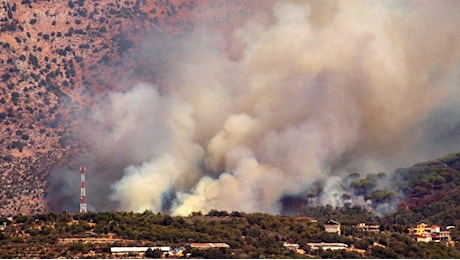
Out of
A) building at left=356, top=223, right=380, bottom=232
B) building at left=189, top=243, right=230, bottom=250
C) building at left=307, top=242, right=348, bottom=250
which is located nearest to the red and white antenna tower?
building at left=189, top=243, right=230, bottom=250

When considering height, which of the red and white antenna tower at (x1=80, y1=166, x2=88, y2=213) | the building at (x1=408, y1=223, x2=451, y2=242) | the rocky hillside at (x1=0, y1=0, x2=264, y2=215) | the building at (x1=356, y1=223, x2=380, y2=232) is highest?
the rocky hillside at (x1=0, y1=0, x2=264, y2=215)

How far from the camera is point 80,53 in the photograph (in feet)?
579

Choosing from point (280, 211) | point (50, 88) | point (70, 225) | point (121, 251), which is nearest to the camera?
point (121, 251)

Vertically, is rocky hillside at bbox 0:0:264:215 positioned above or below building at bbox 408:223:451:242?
above

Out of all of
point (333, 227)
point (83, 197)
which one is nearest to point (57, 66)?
point (83, 197)

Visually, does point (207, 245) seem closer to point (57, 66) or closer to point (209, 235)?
point (209, 235)

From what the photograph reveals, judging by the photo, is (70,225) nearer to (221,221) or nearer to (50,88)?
(221,221)

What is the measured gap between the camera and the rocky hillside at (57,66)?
161 meters

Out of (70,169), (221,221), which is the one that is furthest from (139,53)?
(221,221)

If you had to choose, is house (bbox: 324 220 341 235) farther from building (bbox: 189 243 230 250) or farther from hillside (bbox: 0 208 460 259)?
building (bbox: 189 243 230 250)

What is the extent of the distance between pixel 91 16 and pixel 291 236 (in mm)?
51309

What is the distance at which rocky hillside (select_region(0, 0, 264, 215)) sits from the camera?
529ft

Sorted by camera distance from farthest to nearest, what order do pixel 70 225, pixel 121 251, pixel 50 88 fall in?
pixel 50 88 < pixel 70 225 < pixel 121 251

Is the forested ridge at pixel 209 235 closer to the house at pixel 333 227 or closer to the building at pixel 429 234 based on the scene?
the house at pixel 333 227
